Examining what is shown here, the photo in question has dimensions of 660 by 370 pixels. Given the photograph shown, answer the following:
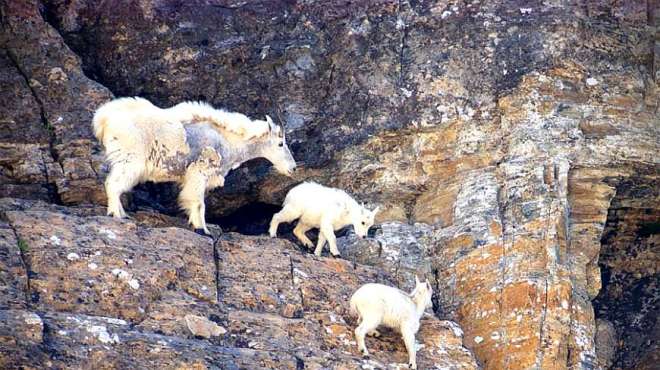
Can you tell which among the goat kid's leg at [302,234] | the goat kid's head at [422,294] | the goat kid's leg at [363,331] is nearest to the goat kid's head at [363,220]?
the goat kid's leg at [302,234]

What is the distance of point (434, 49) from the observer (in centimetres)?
2177

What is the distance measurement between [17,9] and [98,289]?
6619mm

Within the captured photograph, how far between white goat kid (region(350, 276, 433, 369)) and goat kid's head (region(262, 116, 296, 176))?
11.5 feet

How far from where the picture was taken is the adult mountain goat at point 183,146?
720 inches

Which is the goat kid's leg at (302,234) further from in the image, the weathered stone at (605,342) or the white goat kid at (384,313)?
the weathered stone at (605,342)

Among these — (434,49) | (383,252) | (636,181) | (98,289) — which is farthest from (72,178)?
(636,181)

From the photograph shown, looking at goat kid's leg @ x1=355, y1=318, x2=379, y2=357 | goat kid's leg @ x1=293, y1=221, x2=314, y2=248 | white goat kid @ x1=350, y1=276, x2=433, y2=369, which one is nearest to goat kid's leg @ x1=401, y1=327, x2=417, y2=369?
white goat kid @ x1=350, y1=276, x2=433, y2=369

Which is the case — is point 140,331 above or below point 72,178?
below

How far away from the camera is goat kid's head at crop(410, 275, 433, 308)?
58.6 feet

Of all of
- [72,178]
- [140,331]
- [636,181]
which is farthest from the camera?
[636,181]

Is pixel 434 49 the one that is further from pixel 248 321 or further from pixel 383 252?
pixel 248 321

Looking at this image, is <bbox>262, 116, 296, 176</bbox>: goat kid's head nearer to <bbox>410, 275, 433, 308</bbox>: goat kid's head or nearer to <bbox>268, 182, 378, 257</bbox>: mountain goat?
<bbox>268, 182, 378, 257</bbox>: mountain goat

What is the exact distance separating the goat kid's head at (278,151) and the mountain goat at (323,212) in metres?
0.68

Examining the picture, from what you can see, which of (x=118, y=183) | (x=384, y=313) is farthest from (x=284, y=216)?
(x=384, y=313)
